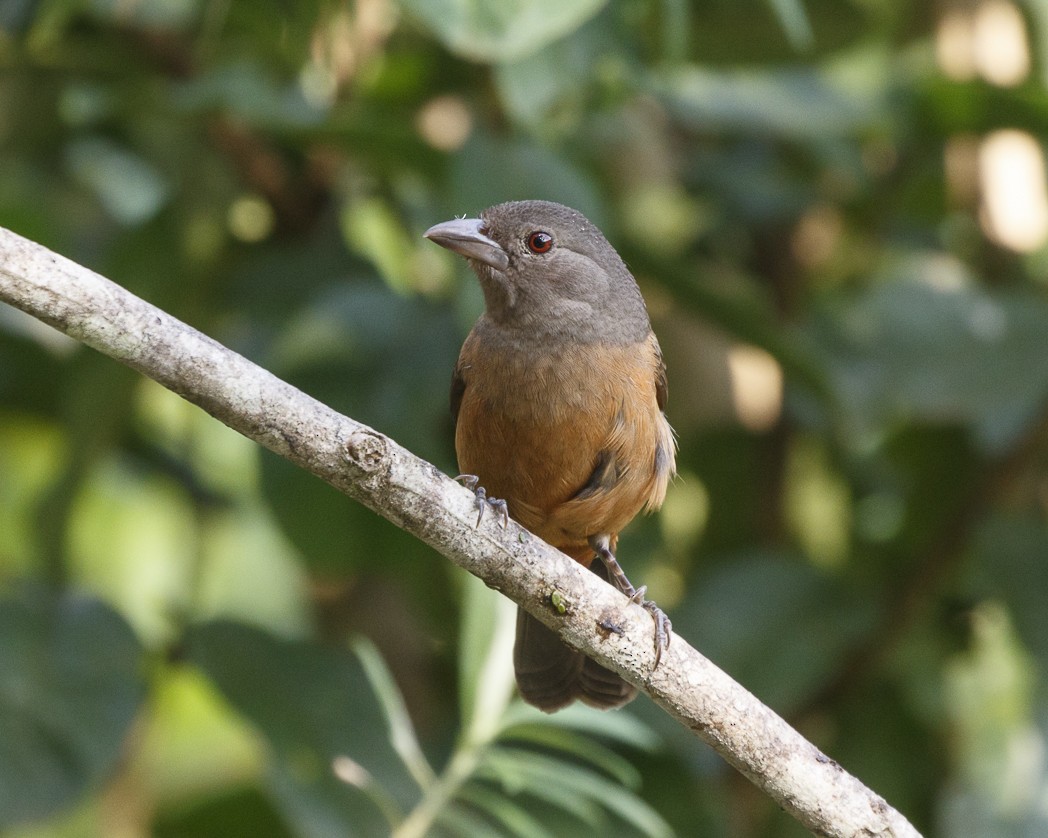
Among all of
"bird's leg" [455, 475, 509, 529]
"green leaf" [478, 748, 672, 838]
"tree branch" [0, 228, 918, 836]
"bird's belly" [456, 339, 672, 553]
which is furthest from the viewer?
"bird's belly" [456, 339, 672, 553]

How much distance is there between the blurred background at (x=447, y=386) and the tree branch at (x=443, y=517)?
2.73ft

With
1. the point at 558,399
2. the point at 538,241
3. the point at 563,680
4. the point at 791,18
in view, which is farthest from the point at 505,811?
the point at 791,18

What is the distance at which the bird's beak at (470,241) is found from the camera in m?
3.61

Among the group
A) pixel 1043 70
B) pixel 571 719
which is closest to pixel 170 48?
pixel 571 719

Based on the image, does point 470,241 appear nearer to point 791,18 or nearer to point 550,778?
point 791,18

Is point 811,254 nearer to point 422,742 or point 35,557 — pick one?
point 422,742

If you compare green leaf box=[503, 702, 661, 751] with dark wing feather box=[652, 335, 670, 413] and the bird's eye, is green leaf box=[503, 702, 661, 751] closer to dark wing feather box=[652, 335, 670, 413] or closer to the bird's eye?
dark wing feather box=[652, 335, 670, 413]

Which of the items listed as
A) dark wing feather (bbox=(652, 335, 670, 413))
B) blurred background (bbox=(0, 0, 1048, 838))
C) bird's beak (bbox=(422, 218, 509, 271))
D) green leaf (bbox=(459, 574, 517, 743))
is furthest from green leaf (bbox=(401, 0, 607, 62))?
green leaf (bbox=(459, 574, 517, 743))

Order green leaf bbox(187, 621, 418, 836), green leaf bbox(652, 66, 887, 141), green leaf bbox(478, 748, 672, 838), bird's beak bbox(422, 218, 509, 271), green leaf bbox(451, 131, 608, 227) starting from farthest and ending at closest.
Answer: green leaf bbox(652, 66, 887, 141)
green leaf bbox(451, 131, 608, 227)
green leaf bbox(187, 621, 418, 836)
bird's beak bbox(422, 218, 509, 271)
green leaf bbox(478, 748, 672, 838)

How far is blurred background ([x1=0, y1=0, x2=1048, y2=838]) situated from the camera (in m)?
3.97

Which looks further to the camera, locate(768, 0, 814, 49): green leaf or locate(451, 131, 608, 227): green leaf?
locate(451, 131, 608, 227): green leaf

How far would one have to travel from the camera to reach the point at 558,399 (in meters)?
3.53

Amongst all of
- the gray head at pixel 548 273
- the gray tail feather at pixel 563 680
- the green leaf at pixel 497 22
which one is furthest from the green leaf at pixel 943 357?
the green leaf at pixel 497 22

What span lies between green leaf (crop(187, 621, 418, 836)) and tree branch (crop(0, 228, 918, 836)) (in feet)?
4.02
